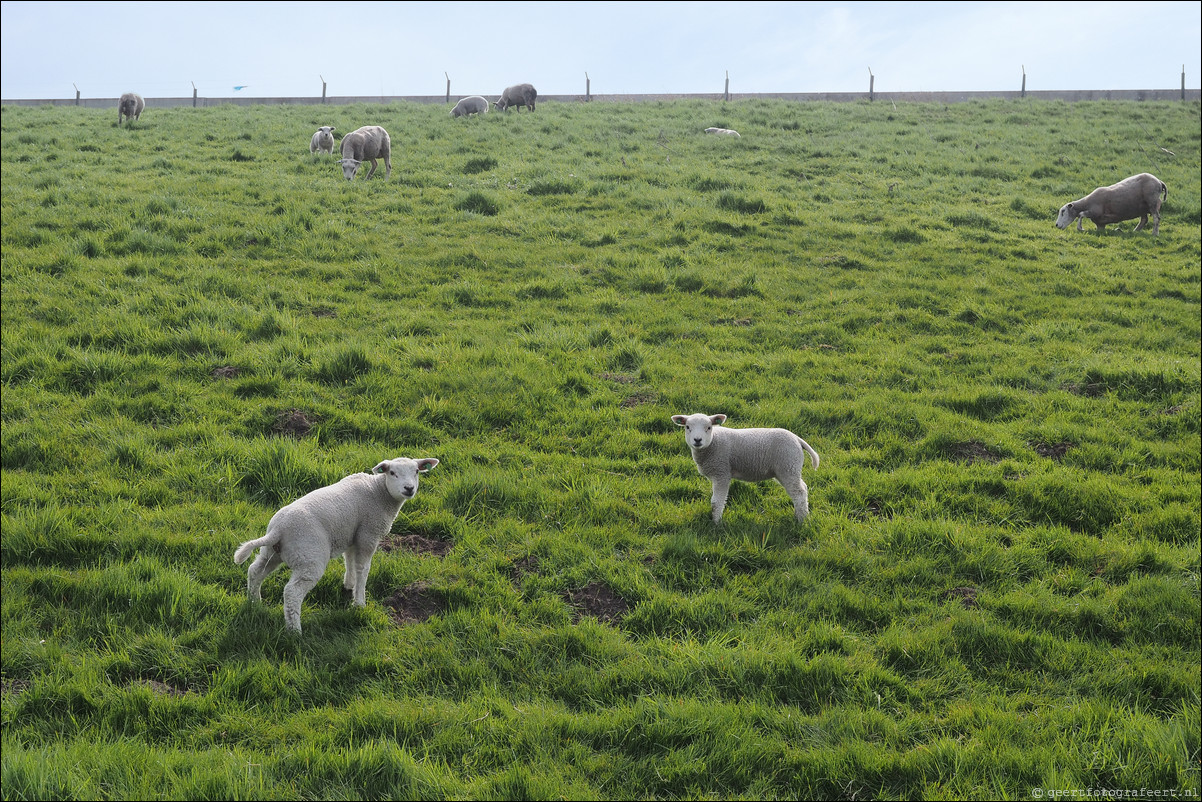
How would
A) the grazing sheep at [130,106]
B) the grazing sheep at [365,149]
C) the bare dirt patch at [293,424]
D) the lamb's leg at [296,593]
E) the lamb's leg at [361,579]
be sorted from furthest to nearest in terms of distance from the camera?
the grazing sheep at [130,106]
the grazing sheep at [365,149]
the bare dirt patch at [293,424]
the lamb's leg at [361,579]
the lamb's leg at [296,593]

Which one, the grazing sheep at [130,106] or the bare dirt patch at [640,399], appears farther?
the grazing sheep at [130,106]

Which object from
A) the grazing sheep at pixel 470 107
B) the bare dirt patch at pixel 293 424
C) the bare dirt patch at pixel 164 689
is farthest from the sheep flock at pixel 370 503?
the grazing sheep at pixel 470 107

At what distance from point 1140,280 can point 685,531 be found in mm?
11239

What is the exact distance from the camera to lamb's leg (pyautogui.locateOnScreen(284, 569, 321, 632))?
4.53 m

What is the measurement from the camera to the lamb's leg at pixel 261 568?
15.3ft

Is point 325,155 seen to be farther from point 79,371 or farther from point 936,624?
point 936,624

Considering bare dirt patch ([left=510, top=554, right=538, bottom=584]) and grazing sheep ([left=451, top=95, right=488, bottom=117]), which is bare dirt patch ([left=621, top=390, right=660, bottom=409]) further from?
grazing sheep ([left=451, top=95, right=488, bottom=117])

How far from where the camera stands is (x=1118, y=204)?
1577 cm

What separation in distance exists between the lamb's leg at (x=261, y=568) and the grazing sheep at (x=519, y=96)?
28027 mm

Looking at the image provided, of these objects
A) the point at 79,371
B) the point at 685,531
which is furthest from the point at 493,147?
the point at 685,531

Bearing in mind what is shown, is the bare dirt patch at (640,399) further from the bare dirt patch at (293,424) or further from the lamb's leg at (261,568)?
the lamb's leg at (261,568)

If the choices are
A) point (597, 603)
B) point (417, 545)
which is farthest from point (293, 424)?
point (597, 603)

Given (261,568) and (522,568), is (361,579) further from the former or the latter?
(522,568)

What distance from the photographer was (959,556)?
573 cm
